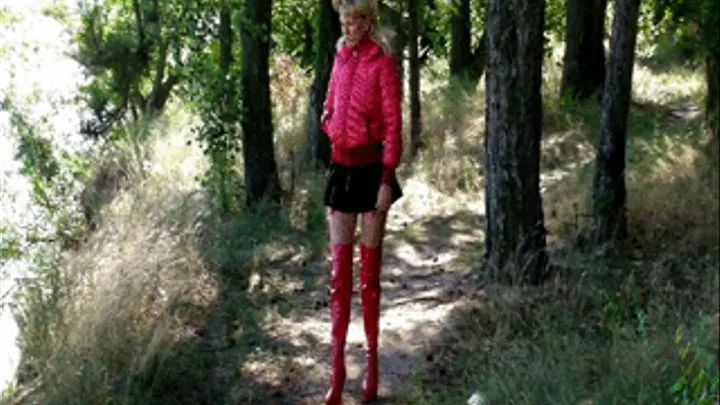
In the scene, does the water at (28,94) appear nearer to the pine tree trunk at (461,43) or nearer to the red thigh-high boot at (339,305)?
the red thigh-high boot at (339,305)

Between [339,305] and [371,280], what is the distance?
24 cm

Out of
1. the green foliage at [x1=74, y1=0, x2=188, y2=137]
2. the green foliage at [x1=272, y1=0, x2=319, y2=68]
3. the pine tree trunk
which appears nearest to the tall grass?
the green foliage at [x1=272, y1=0, x2=319, y2=68]

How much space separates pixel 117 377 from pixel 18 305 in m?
0.97

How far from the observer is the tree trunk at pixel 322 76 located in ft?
43.1

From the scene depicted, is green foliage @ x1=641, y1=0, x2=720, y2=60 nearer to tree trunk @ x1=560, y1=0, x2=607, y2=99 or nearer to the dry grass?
the dry grass

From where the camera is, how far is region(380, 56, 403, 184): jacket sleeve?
507 centimetres

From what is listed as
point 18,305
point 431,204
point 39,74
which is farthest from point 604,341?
point 39,74

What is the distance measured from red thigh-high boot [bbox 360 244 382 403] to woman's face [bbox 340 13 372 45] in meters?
1.12

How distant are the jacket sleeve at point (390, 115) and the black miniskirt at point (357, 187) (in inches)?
5.2

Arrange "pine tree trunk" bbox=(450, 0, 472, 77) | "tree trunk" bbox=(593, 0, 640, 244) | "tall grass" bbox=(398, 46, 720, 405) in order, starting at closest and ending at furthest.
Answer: "tall grass" bbox=(398, 46, 720, 405) < "tree trunk" bbox=(593, 0, 640, 244) < "pine tree trunk" bbox=(450, 0, 472, 77)

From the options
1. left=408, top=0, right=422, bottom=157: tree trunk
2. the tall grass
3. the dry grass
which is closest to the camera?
the tall grass

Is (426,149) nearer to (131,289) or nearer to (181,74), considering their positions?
(181,74)

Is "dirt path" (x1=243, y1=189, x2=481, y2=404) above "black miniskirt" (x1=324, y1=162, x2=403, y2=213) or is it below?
below

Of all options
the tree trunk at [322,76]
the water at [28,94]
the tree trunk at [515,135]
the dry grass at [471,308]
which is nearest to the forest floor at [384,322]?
the dry grass at [471,308]
